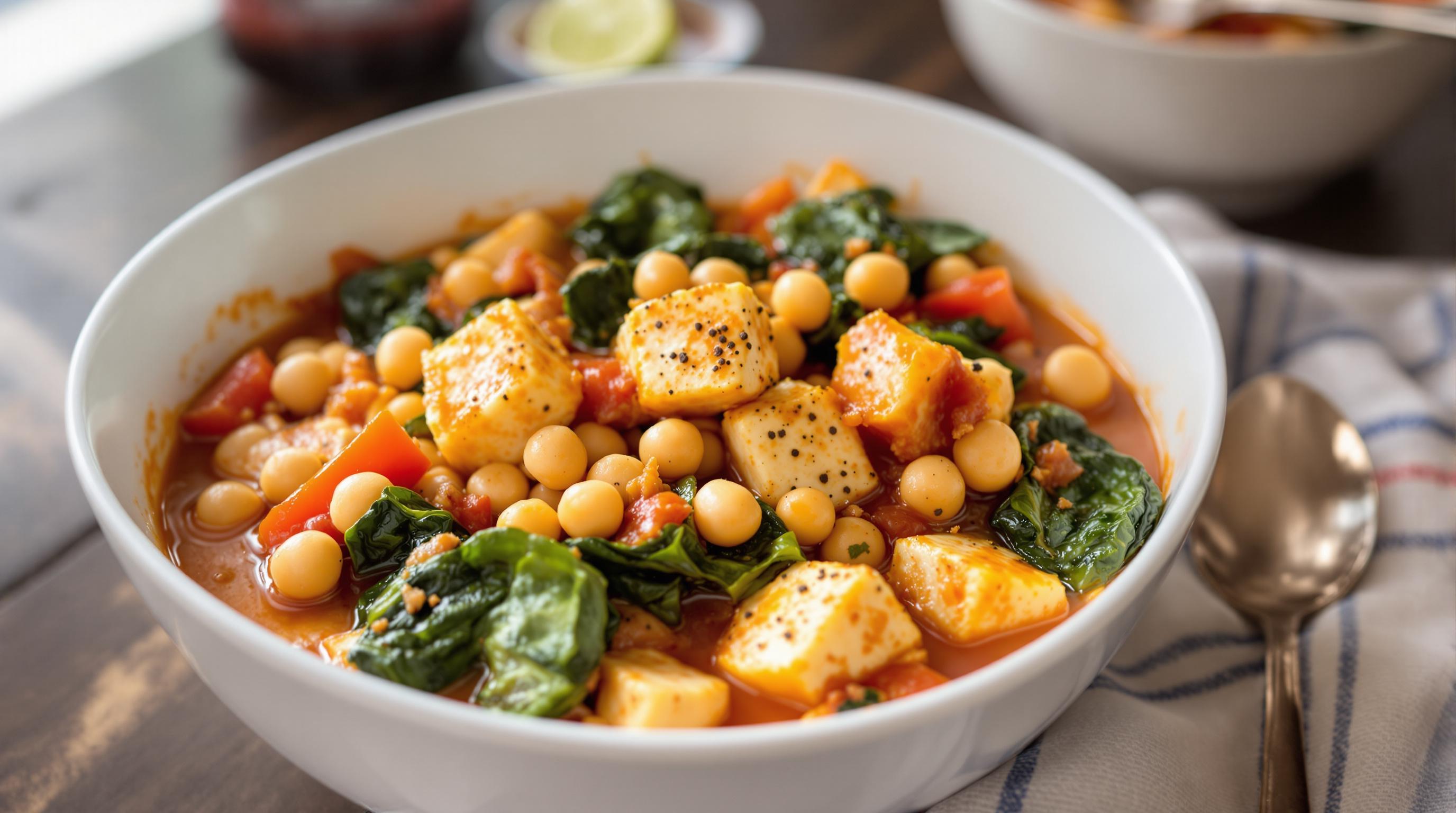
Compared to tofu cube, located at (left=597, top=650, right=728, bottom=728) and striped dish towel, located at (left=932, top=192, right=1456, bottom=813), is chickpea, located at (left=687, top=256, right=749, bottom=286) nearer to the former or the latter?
tofu cube, located at (left=597, top=650, right=728, bottom=728)

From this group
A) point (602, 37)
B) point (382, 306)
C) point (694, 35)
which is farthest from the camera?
point (694, 35)

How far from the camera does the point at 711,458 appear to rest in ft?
9.49

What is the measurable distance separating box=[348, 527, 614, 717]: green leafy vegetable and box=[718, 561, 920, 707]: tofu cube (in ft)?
0.99

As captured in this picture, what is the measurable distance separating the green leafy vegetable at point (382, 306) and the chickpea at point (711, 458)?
971 millimetres

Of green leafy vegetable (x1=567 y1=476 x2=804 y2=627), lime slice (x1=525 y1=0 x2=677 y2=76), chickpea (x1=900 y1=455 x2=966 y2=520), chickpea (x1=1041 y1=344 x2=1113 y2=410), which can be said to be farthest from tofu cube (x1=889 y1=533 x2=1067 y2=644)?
lime slice (x1=525 y1=0 x2=677 y2=76)

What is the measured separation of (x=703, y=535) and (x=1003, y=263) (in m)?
1.62

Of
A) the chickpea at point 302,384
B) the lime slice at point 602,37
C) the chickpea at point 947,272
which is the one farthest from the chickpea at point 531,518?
the lime slice at point 602,37

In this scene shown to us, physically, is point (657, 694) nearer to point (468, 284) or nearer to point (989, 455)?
point (989, 455)

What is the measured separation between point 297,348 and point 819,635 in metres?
1.91

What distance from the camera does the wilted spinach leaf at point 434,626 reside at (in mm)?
2281

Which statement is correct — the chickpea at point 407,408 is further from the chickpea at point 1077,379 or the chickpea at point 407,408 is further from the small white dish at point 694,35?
the small white dish at point 694,35

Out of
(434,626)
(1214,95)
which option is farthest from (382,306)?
(1214,95)

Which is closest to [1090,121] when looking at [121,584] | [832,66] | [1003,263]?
[1003,263]

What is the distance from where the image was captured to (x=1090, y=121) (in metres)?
4.43
